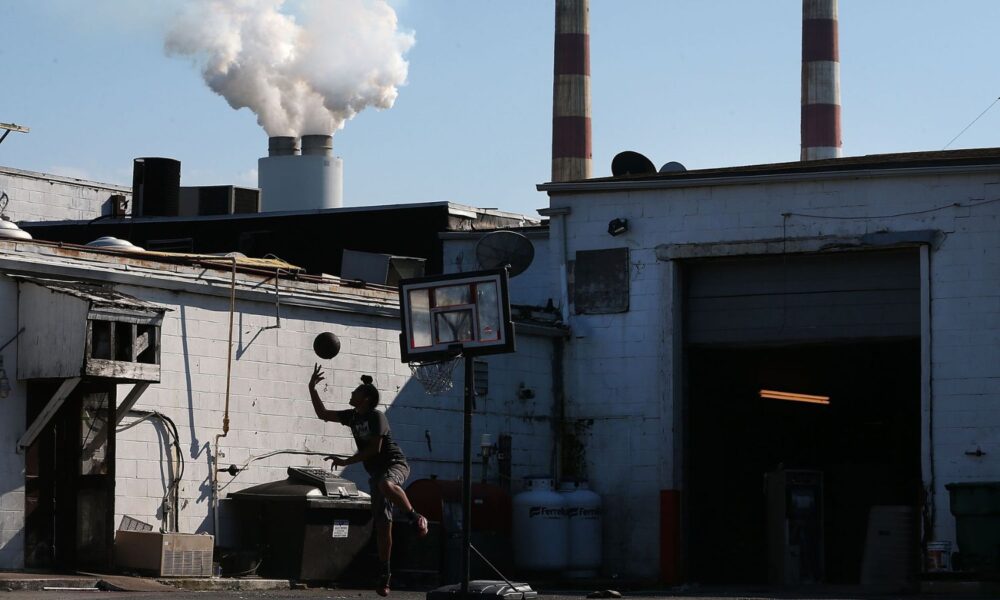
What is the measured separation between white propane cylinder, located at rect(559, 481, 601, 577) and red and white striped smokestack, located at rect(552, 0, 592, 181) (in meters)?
26.7

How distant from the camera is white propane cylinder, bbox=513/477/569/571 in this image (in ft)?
80.2

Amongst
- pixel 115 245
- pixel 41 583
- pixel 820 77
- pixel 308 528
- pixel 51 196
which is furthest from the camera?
pixel 820 77

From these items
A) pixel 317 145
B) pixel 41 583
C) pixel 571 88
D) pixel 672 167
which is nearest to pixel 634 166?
pixel 672 167

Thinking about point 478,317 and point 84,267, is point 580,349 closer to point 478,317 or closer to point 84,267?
point 84,267

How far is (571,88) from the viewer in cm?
5225

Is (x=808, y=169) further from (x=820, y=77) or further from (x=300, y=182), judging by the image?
(x=820, y=77)

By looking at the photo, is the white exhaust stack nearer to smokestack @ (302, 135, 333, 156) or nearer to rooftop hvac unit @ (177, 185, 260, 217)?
smokestack @ (302, 135, 333, 156)

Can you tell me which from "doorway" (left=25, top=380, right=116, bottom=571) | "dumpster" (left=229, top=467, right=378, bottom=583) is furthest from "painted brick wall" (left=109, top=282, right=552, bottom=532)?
"dumpster" (left=229, top=467, right=378, bottom=583)

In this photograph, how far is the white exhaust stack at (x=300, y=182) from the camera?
1677 inches

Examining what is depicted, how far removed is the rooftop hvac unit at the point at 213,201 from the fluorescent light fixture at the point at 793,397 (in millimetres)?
12723

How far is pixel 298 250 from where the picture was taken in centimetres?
3331

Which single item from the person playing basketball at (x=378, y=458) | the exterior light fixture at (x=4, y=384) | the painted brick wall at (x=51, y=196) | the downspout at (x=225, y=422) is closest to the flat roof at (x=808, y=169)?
the downspout at (x=225, y=422)

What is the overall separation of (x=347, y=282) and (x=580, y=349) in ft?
16.3

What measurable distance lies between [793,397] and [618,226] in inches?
220
